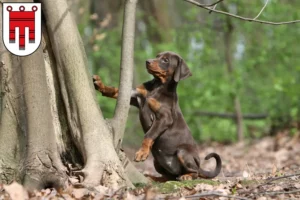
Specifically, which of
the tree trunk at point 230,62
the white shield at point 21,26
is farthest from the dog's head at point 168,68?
the tree trunk at point 230,62

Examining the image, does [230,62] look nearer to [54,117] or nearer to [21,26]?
[54,117]

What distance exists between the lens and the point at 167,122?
5.98 meters

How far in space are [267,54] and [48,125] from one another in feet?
29.9

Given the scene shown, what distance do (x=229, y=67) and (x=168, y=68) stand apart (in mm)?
7449

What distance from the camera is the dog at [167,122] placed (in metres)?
6.00

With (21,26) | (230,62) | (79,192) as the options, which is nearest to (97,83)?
(21,26)

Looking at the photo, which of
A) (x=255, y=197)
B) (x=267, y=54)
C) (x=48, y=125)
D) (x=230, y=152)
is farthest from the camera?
(x=267, y=54)

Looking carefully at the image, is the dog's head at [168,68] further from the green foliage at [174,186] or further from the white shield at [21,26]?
the white shield at [21,26]

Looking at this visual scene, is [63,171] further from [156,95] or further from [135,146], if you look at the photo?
[135,146]

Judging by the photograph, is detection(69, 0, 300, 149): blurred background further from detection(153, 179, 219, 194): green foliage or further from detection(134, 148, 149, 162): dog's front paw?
detection(153, 179, 219, 194): green foliage

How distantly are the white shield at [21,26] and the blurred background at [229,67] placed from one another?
6650mm

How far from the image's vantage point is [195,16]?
1341 cm

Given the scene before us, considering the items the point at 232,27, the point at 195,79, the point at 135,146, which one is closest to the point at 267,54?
the point at 232,27

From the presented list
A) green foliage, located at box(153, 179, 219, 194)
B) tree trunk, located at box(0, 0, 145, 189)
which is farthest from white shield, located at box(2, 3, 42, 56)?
green foliage, located at box(153, 179, 219, 194)
